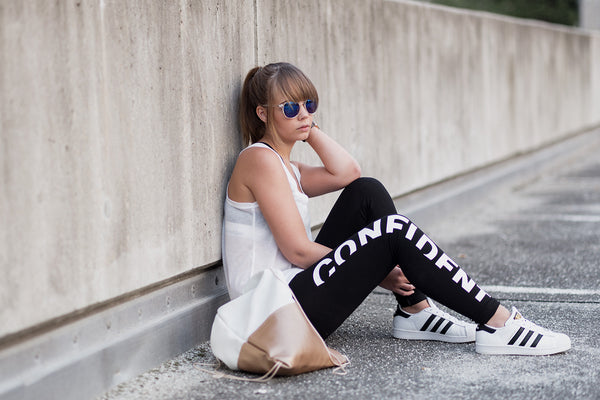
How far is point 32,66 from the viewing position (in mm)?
2480

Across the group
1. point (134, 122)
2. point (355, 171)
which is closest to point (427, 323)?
point (355, 171)

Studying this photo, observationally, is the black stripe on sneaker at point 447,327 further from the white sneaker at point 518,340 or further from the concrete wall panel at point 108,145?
the concrete wall panel at point 108,145

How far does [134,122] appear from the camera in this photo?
118 inches

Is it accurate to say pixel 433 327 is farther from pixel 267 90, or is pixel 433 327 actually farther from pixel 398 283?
pixel 267 90

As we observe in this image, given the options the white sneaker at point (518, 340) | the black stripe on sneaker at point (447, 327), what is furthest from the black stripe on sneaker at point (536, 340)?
the black stripe on sneaker at point (447, 327)

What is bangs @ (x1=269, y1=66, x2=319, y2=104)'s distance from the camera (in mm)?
Result: 3367

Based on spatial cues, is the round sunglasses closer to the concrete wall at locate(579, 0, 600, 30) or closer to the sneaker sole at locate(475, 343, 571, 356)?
the sneaker sole at locate(475, 343, 571, 356)

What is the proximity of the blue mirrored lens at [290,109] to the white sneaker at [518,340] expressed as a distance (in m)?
1.13

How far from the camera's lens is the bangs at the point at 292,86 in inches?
133

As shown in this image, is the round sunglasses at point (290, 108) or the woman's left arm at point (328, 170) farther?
the woman's left arm at point (328, 170)

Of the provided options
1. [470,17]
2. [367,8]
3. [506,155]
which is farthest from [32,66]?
[506,155]

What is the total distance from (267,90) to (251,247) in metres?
0.65

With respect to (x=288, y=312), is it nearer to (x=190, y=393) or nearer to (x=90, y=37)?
(x=190, y=393)

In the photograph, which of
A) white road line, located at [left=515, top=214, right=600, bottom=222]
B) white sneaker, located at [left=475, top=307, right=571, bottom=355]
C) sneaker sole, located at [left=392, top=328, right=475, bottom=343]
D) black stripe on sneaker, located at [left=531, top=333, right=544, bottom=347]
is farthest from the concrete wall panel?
white road line, located at [left=515, top=214, right=600, bottom=222]
